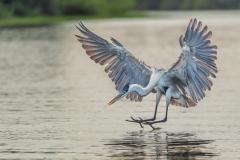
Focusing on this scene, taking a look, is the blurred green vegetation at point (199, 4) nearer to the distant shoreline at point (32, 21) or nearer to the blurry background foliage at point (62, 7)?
the blurry background foliage at point (62, 7)

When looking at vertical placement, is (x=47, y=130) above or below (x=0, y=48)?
below

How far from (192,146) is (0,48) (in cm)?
2138

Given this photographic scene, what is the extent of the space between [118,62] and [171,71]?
940 millimetres

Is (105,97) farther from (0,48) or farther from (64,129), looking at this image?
(0,48)

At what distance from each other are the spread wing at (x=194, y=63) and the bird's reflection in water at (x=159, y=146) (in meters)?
0.95

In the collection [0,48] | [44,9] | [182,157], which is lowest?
[182,157]

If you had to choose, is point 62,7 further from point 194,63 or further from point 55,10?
point 194,63

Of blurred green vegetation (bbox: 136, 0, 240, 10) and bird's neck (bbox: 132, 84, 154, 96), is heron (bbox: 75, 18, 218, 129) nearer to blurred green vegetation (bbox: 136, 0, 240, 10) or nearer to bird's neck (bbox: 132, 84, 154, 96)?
bird's neck (bbox: 132, 84, 154, 96)

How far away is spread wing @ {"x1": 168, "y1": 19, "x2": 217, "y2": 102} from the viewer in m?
11.5

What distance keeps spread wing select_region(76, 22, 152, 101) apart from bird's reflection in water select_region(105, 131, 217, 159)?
1063 millimetres

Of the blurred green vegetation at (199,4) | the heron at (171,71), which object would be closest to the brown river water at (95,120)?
the heron at (171,71)

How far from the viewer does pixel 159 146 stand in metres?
10.2

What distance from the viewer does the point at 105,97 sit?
50.7ft

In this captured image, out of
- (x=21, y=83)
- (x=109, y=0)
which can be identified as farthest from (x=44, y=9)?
(x=21, y=83)
